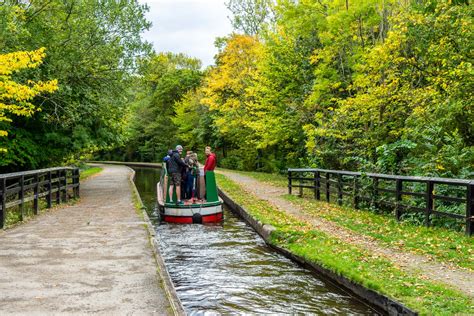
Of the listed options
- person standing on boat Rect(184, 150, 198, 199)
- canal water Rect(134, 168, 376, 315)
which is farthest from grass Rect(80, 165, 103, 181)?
canal water Rect(134, 168, 376, 315)

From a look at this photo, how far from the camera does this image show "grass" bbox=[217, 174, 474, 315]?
5762mm

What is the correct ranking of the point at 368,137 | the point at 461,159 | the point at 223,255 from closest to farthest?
the point at 223,255 → the point at 461,159 → the point at 368,137

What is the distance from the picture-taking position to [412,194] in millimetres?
11023

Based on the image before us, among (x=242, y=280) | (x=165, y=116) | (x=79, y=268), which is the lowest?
(x=242, y=280)

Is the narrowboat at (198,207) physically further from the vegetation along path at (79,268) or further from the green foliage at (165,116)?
the green foliage at (165,116)

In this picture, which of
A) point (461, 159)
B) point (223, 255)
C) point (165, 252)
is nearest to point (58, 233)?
point (165, 252)

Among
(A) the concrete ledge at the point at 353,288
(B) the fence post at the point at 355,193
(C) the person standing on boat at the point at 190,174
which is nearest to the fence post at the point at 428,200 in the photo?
(A) the concrete ledge at the point at 353,288

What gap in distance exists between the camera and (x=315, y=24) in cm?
2292

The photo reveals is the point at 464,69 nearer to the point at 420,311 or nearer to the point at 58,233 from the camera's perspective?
the point at 420,311

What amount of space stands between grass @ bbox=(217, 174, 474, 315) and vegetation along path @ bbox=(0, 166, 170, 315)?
3019 millimetres

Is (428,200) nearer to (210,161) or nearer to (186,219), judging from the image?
(210,161)

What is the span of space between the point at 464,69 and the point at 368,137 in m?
5.13

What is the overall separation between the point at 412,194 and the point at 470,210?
1.79 meters

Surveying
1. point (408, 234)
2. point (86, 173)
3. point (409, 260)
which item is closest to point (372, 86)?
point (408, 234)
